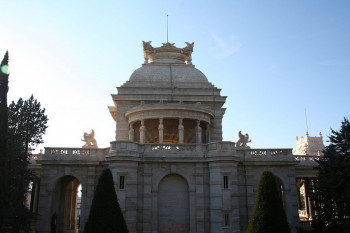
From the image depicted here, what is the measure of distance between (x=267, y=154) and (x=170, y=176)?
879cm

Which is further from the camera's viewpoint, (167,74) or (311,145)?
(311,145)

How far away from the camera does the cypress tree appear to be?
68.9 feet

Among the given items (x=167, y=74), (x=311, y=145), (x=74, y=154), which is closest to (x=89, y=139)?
(x=74, y=154)

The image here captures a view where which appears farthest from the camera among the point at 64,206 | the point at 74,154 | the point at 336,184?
the point at 64,206

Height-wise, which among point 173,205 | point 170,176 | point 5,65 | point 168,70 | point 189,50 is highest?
point 189,50

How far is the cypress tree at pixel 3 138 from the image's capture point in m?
21.0

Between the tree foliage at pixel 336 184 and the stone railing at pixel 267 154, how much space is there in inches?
126

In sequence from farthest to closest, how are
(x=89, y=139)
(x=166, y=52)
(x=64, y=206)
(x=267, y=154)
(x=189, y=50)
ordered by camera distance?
(x=189, y=50)
(x=166, y=52)
(x=89, y=139)
(x=64, y=206)
(x=267, y=154)

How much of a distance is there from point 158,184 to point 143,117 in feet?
31.5

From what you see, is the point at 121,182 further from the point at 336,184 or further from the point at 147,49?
the point at 147,49

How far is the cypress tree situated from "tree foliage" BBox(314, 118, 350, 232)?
2208cm

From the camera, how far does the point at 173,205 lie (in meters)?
25.5

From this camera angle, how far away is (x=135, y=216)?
2422 centimetres

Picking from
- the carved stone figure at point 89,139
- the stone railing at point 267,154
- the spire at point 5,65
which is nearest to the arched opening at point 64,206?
the carved stone figure at point 89,139
